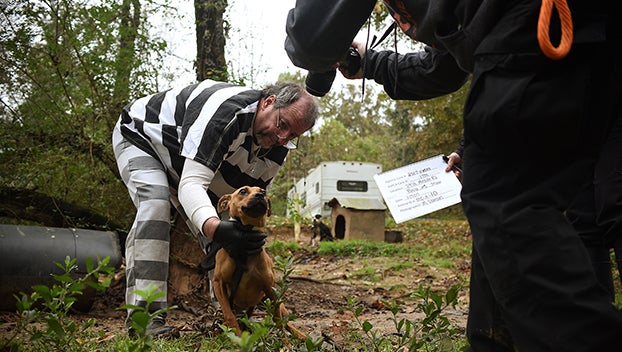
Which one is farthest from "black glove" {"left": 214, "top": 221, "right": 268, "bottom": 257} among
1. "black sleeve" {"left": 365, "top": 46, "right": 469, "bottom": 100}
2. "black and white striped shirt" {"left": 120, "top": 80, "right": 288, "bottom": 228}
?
"black sleeve" {"left": 365, "top": 46, "right": 469, "bottom": 100}

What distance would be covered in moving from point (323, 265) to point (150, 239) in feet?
17.6

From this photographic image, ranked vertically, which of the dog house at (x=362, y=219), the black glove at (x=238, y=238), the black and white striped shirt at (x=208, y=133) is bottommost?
the dog house at (x=362, y=219)

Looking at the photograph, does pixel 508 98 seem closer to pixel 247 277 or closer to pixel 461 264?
pixel 247 277

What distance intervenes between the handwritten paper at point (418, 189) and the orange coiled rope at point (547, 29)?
1.00 m

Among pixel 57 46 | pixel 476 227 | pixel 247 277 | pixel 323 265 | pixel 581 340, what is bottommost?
pixel 323 265

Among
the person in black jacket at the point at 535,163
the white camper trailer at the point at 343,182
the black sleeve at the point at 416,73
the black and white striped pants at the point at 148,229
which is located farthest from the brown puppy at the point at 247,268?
the white camper trailer at the point at 343,182

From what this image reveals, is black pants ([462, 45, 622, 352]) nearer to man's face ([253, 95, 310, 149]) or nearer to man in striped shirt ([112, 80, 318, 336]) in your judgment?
man in striped shirt ([112, 80, 318, 336])

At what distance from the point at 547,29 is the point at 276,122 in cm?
221

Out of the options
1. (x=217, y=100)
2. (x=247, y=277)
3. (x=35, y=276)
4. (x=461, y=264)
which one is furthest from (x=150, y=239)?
(x=461, y=264)

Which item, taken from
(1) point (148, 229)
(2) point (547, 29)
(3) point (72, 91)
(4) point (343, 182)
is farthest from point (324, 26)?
(4) point (343, 182)

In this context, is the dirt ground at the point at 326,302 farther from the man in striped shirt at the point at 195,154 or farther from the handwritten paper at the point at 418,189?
the handwritten paper at the point at 418,189

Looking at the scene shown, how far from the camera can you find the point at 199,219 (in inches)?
108

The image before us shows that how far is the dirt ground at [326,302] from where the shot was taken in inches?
131

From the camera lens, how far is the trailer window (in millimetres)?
16809
